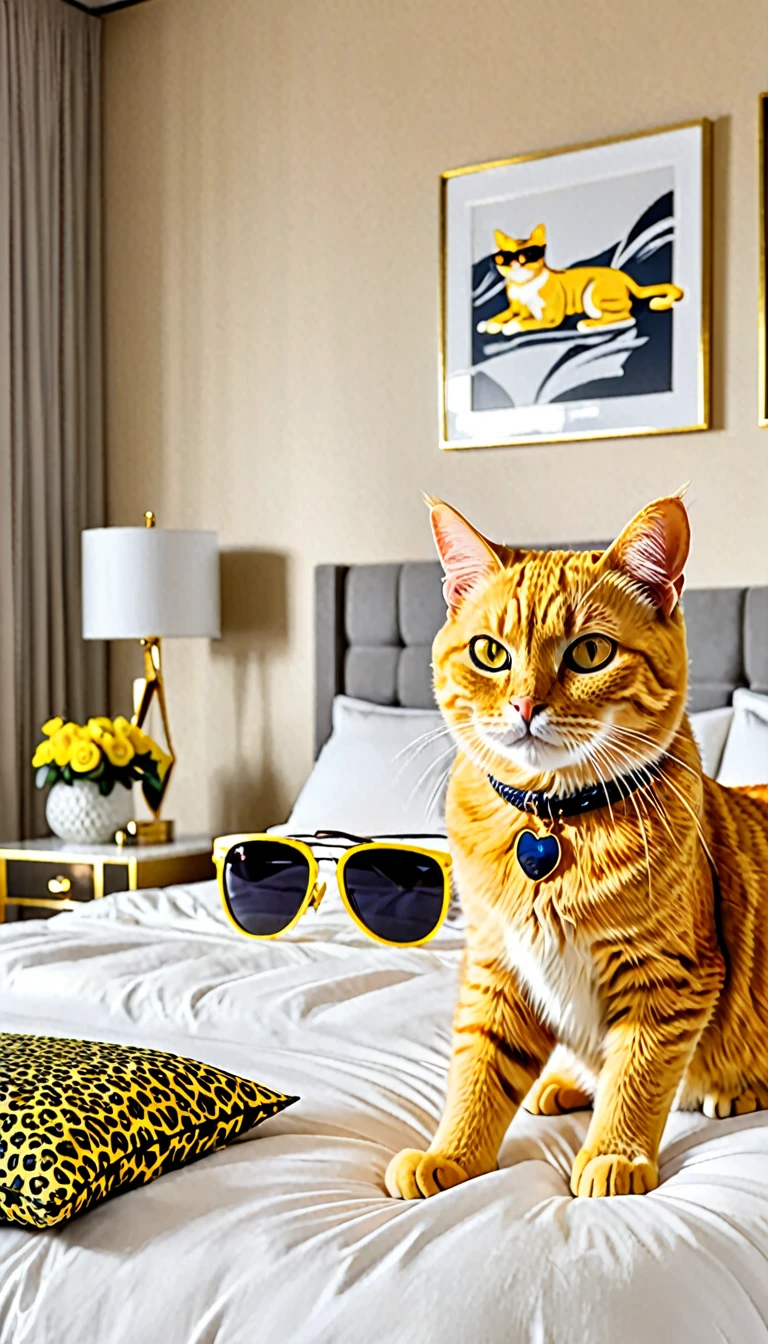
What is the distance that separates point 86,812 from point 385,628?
0.91 meters

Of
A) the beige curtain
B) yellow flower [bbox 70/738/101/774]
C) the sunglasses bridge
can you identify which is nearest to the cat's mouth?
the sunglasses bridge

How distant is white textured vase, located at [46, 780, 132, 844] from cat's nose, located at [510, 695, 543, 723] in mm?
2567

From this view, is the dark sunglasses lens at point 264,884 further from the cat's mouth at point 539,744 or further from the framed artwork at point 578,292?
the framed artwork at point 578,292

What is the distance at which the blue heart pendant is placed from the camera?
115 cm

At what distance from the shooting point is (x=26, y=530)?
393cm

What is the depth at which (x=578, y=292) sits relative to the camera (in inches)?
128

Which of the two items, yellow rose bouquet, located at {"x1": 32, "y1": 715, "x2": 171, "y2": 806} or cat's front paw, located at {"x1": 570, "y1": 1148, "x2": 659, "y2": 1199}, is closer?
cat's front paw, located at {"x1": 570, "y1": 1148, "x2": 659, "y2": 1199}

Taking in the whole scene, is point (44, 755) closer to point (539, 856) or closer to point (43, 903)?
point (43, 903)

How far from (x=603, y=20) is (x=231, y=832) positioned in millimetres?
2341

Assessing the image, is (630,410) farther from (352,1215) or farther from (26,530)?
(352,1215)

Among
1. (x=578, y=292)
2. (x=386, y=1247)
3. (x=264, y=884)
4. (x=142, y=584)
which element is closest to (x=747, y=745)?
(x=264, y=884)

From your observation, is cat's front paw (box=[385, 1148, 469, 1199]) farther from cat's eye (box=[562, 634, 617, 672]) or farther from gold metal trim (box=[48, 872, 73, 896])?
Result: gold metal trim (box=[48, 872, 73, 896])

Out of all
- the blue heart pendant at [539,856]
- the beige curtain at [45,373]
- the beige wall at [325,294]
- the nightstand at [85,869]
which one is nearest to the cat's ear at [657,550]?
the blue heart pendant at [539,856]

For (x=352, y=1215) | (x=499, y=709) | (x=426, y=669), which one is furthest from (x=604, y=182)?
(x=352, y=1215)
